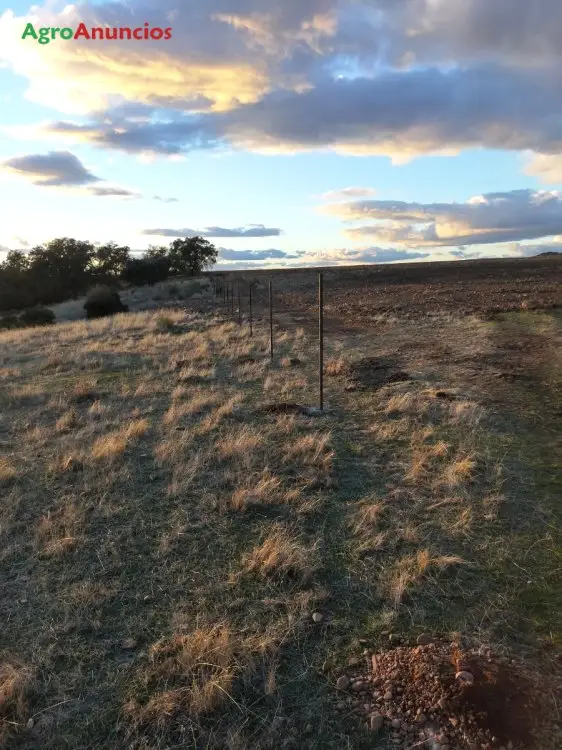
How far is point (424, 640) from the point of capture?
3.80m

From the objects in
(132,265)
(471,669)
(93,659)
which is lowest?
(93,659)

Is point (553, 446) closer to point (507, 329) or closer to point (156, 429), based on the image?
point (156, 429)

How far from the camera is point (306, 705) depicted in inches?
132

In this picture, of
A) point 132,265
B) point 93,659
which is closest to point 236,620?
point 93,659

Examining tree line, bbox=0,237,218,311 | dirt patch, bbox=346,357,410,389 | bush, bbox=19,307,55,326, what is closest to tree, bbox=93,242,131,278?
tree line, bbox=0,237,218,311

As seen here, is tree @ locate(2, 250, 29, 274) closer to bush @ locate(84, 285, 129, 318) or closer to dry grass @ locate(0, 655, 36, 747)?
bush @ locate(84, 285, 129, 318)

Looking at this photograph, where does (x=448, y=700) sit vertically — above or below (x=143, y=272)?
below

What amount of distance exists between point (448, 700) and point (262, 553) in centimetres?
209

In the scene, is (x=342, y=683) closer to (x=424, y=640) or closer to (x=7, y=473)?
(x=424, y=640)

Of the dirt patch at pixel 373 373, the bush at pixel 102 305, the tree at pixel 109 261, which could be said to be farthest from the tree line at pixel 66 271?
the dirt patch at pixel 373 373

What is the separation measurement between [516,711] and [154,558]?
3.26 meters

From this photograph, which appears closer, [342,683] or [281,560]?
[342,683]

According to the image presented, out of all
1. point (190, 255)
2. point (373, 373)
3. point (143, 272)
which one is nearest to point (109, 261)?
point (143, 272)

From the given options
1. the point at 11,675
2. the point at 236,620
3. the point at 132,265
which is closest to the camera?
the point at 11,675
